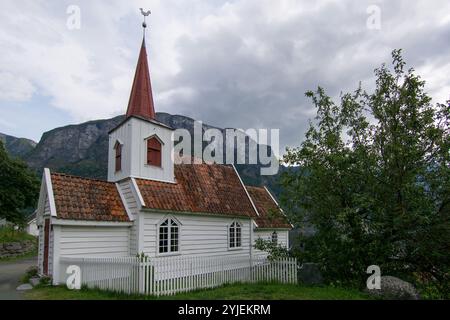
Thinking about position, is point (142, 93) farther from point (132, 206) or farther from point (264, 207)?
point (264, 207)

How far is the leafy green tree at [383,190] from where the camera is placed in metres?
11.9

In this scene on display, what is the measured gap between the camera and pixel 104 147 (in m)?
147

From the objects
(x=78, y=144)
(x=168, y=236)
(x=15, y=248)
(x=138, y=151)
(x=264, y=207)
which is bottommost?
(x=15, y=248)

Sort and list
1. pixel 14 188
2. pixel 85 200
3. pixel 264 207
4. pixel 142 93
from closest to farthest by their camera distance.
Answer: pixel 85 200 → pixel 142 93 → pixel 264 207 → pixel 14 188

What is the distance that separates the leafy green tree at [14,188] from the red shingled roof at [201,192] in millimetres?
20322

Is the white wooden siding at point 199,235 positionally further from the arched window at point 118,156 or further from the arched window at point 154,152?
the arched window at point 118,156

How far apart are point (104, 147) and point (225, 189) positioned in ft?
452

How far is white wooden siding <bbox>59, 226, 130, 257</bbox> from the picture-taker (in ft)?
42.2

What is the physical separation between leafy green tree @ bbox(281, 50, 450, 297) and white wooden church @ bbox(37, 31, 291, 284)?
2.56m

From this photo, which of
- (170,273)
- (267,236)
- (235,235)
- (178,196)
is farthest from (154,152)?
(267,236)

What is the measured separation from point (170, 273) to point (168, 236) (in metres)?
4.23

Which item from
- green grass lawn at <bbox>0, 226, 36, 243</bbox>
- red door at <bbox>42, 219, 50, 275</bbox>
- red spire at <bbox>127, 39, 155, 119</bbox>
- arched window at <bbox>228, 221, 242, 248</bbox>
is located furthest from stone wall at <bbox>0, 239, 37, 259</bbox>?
arched window at <bbox>228, 221, 242, 248</bbox>

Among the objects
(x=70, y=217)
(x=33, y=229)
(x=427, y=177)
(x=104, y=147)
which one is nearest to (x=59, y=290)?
(x=70, y=217)

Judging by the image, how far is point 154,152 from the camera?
56.9ft
